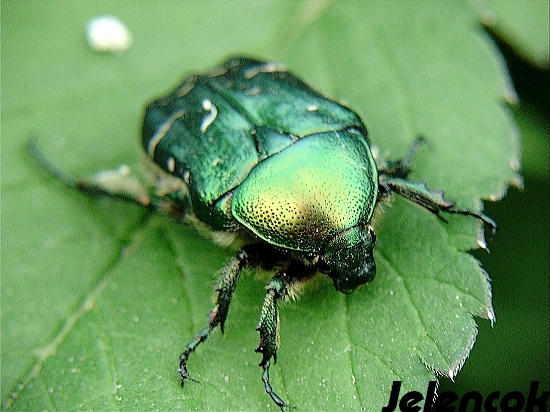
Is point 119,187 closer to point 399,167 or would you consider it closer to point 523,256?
point 399,167

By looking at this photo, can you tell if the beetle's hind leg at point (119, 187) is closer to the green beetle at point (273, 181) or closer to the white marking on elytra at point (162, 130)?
the green beetle at point (273, 181)

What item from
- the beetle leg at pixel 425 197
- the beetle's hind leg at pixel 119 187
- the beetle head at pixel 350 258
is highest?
the beetle leg at pixel 425 197

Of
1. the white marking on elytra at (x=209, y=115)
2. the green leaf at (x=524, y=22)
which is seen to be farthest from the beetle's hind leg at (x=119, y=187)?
the green leaf at (x=524, y=22)

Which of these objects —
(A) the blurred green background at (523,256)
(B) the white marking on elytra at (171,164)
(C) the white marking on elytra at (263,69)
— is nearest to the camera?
(B) the white marking on elytra at (171,164)

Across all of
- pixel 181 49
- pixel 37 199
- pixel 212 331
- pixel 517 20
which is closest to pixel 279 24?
pixel 181 49

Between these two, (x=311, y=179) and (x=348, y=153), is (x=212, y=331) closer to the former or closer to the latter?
(x=311, y=179)

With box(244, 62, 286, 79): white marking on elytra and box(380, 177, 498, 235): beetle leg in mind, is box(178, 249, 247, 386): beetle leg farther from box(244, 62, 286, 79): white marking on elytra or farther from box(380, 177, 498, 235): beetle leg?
box(244, 62, 286, 79): white marking on elytra

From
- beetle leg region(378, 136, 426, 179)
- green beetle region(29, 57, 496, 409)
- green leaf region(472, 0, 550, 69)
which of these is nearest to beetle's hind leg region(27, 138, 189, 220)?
green beetle region(29, 57, 496, 409)
